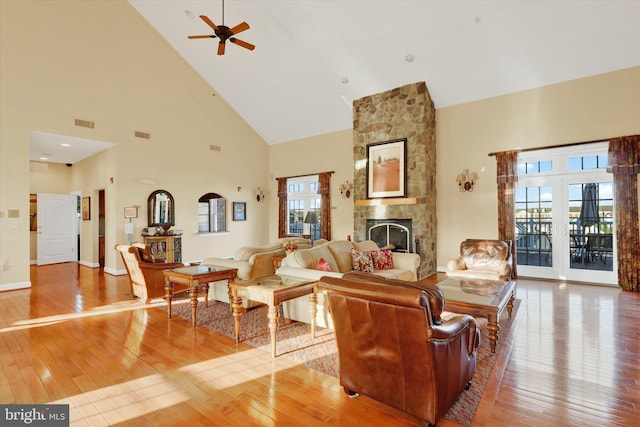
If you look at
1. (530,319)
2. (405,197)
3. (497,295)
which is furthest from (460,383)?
(405,197)

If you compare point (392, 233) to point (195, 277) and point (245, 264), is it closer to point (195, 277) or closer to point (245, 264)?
point (245, 264)

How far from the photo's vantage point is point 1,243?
580 cm

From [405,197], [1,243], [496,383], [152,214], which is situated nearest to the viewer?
[496,383]

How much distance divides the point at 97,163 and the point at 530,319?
31.5 ft

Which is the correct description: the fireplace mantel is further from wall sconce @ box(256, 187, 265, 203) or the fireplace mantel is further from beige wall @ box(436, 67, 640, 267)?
wall sconce @ box(256, 187, 265, 203)

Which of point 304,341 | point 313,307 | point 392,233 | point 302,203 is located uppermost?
point 302,203

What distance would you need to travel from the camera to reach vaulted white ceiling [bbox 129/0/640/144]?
519 centimetres

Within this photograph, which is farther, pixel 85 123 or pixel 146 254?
pixel 85 123

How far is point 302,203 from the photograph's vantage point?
1010 centimetres

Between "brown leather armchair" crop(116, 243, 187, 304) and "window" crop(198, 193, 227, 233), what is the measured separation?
405 centimetres

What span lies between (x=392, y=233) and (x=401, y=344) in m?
5.70

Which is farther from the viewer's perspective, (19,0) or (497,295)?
(19,0)

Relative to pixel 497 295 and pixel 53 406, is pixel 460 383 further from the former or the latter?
pixel 53 406

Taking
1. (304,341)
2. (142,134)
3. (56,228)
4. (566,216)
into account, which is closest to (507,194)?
(566,216)
